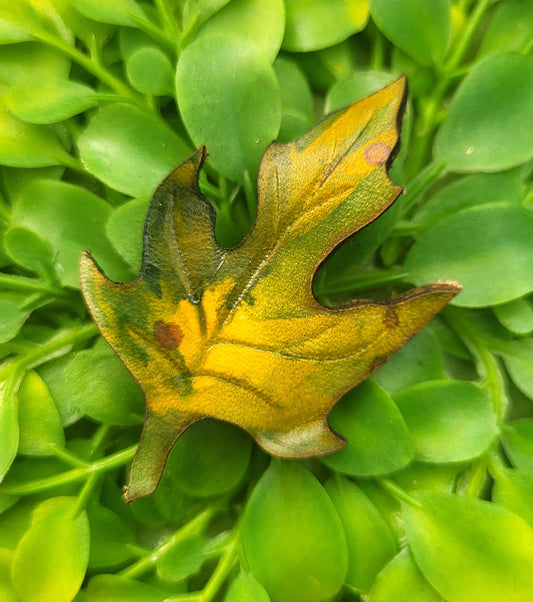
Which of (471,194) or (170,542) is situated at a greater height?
(471,194)

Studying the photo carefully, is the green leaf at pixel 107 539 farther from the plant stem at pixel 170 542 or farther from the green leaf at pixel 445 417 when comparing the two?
the green leaf at pixel 445 417

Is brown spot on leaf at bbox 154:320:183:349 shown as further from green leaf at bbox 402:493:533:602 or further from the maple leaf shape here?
green leaf at bbox 402:493:533:602

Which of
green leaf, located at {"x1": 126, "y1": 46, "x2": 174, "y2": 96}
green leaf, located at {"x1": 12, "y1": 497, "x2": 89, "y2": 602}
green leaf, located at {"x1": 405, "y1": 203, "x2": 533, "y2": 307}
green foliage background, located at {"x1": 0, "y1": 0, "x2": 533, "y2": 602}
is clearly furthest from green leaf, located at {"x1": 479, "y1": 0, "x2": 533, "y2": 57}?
green leaf, located at {"x1": 12, "y1": 497, "x2": 89, "y2": 602}

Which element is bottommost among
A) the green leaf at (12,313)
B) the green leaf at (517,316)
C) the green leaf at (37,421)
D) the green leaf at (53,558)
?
the green leaf at (53,558)

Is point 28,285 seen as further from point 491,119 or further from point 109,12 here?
point 491,119

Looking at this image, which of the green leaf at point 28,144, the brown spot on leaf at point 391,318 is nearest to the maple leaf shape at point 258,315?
the brown spot on leaf at point 391,318

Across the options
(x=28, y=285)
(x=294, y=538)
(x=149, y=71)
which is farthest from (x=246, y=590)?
(x=149, y=71)

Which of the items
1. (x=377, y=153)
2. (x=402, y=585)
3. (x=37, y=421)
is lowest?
(x=402, y=585)
